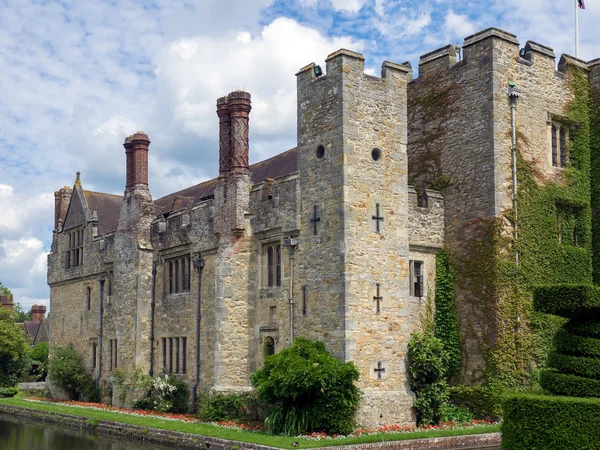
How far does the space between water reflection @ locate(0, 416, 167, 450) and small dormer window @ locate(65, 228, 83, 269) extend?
9908mm

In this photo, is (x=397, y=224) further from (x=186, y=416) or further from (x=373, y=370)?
(x=186, y=416)

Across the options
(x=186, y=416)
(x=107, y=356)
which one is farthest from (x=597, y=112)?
(x=107, y=356)

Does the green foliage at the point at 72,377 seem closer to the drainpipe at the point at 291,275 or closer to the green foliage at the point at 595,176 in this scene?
the drainpipe at the point at 291,275

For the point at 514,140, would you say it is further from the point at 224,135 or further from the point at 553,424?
the point at 553,424

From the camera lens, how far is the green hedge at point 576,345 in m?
14.4

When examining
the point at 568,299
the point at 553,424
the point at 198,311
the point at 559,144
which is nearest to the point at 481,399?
the point at 553,424

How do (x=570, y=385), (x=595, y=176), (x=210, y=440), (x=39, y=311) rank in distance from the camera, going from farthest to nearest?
(x=39, y=311) → (x=595, y=176) → (x=210, y=440) → (x=570, y=385)

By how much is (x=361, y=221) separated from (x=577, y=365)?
746 centimetres

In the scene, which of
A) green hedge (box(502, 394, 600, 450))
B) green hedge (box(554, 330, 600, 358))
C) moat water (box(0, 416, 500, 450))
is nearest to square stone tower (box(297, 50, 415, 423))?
moat water (box(0, 416, 500, 450))

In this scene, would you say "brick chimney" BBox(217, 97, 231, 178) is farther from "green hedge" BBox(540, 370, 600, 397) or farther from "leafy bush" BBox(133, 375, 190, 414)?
"green hedge" BBox(540, 370, 600, 397)

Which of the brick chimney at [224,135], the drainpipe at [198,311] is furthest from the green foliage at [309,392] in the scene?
the brick chimney at [224,135]

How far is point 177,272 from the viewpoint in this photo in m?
27.4

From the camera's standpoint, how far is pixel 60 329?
36.5 meters

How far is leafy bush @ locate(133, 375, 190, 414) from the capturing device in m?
25.5
